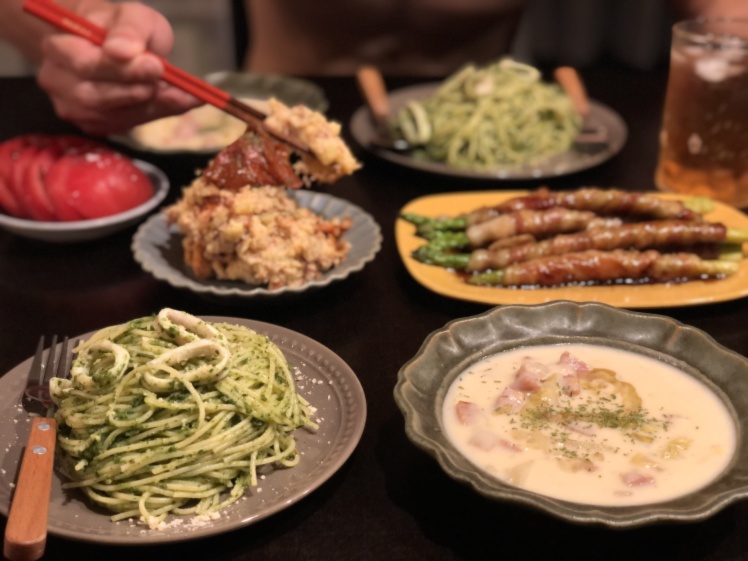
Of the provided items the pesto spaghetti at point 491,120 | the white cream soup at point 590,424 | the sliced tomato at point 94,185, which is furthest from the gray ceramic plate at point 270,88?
the white cream soup at point 590,424

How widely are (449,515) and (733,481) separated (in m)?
0.56

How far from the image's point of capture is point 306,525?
5.70ft

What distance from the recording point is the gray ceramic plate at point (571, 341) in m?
1.51

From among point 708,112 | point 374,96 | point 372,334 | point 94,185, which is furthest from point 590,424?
point 374,96

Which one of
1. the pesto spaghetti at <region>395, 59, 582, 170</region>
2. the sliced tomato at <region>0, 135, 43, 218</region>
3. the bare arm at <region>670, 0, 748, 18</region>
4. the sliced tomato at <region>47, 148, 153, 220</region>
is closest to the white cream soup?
the sliced tomato at <region>47, 148, 153, 220</region>

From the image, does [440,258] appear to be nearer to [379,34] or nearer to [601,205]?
[601,205]

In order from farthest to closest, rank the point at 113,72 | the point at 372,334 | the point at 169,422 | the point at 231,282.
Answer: the point at 113,72, the point at 231,282, the point at 372,334, the point at 169,422

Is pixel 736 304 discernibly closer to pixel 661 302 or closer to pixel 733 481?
pixel 661 302

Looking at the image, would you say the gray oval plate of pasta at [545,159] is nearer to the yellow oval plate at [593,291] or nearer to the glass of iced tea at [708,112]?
the glass of iced tea at [708,112]

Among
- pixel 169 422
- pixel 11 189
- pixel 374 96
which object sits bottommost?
pixel 374 96

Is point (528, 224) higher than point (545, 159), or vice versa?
point (528, 224)

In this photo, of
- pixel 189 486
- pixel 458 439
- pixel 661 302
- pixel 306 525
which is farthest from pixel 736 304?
pixel 189 486

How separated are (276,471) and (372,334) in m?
0.79

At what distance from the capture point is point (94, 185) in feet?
9.73
